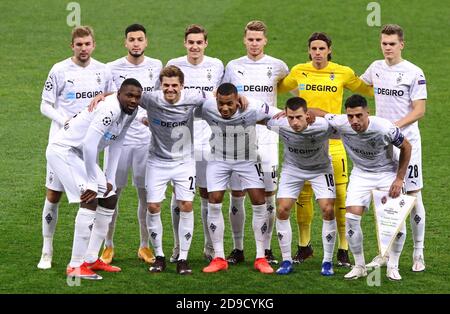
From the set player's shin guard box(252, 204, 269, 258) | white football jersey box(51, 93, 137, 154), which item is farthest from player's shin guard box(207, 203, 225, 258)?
white football jersey box(51, 93, 137, 154)

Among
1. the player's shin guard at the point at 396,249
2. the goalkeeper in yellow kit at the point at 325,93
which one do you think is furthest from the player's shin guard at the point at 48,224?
the player's shin guard at the point at 396,249

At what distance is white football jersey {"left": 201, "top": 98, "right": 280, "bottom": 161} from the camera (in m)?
12.6

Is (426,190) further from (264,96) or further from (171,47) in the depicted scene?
(171,47)

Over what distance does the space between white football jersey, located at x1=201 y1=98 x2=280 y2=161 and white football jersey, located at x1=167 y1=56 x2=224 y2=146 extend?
0.45m

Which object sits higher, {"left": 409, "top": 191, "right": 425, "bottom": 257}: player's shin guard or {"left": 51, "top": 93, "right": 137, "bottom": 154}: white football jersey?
{"left": 51, "top": 93, "right": 137, "bottom": 154}: white football jersey

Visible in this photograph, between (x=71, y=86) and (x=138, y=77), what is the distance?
2.53 ft

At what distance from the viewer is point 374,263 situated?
12805mm

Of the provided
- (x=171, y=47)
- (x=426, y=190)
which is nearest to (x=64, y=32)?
(x=171, y=47)

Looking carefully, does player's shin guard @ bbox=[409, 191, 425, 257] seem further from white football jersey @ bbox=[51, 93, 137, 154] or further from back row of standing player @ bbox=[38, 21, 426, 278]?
white football jersey @ bbox=[51, 93, 137, 154]

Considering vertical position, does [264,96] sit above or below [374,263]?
above

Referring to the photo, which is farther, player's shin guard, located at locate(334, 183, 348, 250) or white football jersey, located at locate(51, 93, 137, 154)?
player's shin guard, located at locate(334, 183, 348, 250)

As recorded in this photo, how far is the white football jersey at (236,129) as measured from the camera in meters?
12.6

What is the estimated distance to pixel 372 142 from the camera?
483 inches
